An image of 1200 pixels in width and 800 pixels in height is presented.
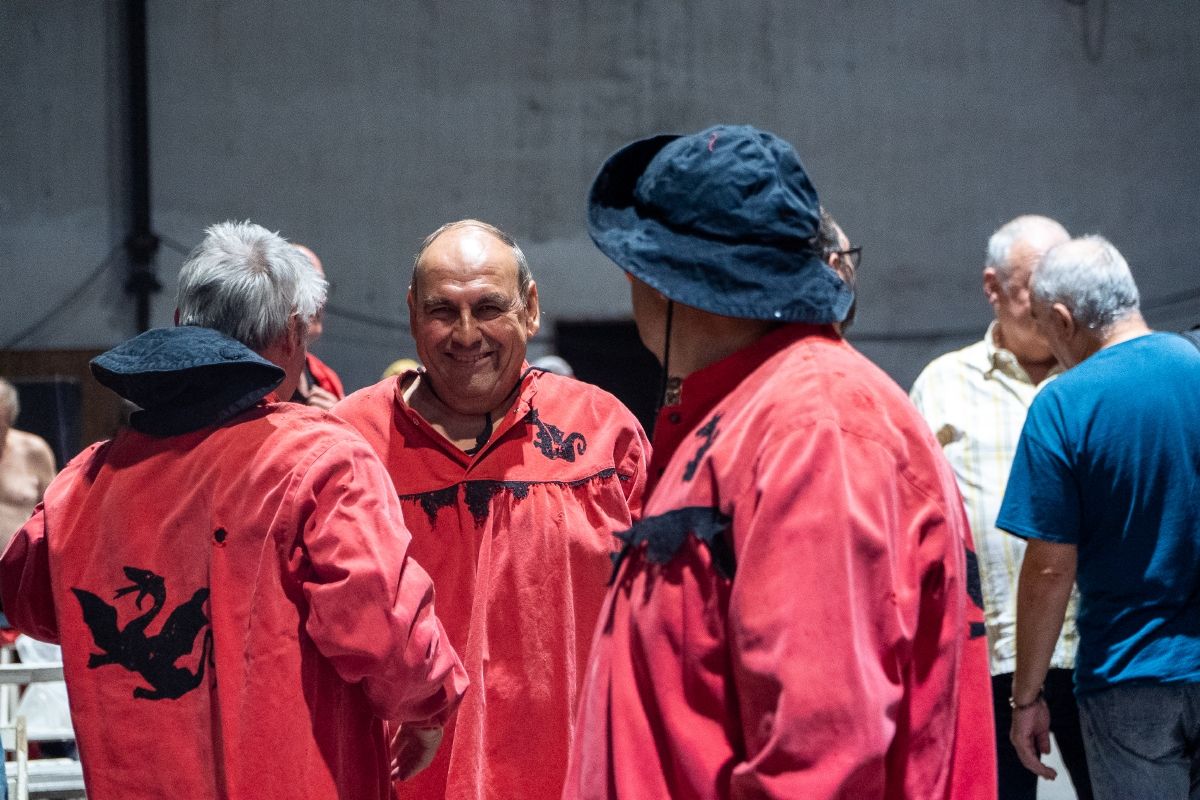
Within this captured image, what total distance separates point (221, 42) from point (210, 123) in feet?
1.92

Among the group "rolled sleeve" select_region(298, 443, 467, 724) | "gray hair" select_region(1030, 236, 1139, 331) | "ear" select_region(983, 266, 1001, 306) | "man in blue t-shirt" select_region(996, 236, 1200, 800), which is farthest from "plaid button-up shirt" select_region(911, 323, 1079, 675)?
"rolled sleeve" select_region(298, 443, 467, 724)

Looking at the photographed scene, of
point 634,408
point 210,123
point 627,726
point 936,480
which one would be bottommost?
point 634,408

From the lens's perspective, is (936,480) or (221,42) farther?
(221,42)

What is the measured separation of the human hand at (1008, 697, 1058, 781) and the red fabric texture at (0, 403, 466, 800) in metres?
1.63

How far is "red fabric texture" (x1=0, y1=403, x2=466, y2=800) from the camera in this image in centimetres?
221

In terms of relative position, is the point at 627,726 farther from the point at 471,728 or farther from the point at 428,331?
the point at 428,331

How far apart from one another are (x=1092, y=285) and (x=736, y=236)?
6.02 feet

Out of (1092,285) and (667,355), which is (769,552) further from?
(1092,285)

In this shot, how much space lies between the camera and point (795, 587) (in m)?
1.56

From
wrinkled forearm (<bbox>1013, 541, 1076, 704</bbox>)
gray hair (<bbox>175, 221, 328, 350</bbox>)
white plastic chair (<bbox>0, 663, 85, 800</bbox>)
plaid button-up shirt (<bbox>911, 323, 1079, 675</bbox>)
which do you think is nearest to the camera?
gray hair (<bbox>175, 221, 328, 350</bbox>)

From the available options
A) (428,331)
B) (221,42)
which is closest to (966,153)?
(221,42)

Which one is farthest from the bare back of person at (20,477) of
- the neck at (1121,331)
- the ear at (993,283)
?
the neck at (1121,331)

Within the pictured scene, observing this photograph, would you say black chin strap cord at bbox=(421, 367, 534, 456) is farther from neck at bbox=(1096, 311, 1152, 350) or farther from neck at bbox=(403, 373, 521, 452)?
neck at bbox=(1096, 311, 1152, 350)

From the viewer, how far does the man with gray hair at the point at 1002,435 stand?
3838 millimetres
